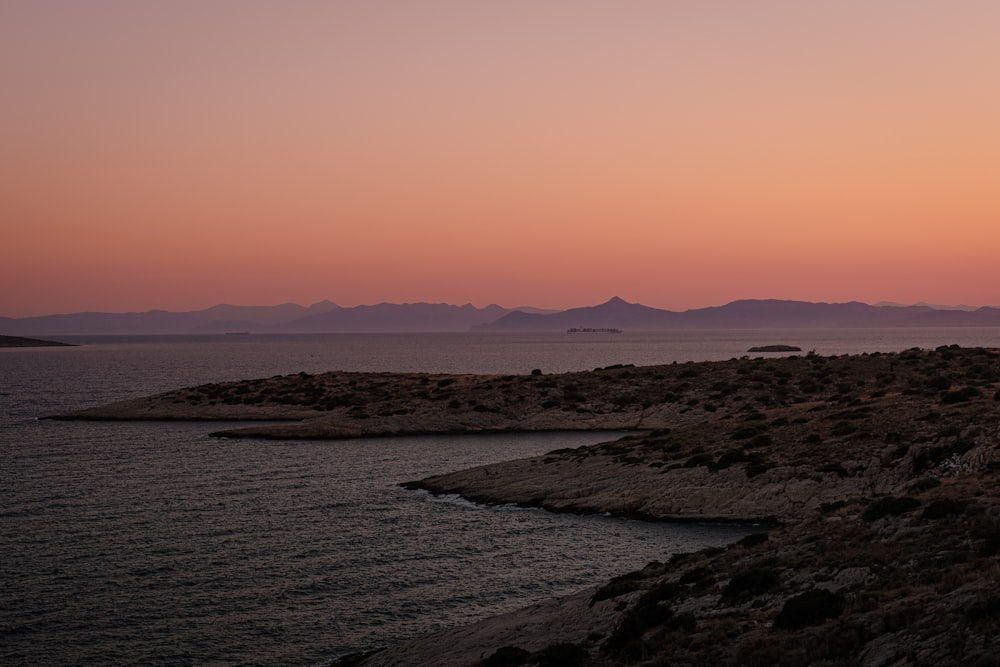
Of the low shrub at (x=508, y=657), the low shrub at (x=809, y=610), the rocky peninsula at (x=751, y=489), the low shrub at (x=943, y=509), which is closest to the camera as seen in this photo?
the rocky peninsula at (x=751, y=489)

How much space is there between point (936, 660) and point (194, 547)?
116 feet

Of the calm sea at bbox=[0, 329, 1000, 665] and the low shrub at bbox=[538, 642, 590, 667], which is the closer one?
the low shrub at bbox=[538, 642, 590, 667]

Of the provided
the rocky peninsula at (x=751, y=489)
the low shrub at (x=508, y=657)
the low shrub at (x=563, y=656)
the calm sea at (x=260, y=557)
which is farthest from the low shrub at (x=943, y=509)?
the calm sea at (x=260, y=557)

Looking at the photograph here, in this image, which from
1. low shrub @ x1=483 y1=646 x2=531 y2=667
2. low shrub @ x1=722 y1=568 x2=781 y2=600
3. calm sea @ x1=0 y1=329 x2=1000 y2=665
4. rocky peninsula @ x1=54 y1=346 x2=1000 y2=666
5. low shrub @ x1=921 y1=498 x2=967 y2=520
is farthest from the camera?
calm sea @ x1=0 y1=329 x2=1000 y2=665

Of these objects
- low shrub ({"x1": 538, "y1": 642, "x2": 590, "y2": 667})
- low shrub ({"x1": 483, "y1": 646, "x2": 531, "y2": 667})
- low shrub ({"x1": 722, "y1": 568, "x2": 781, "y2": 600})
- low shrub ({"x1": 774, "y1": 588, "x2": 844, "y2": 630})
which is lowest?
low shrub ({"x1": 483, "y1": 646, "x2": 531, "y2": 667})

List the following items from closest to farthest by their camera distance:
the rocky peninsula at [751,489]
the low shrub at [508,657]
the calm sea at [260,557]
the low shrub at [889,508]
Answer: the rocky peninsula at [751,489], the low shrub at [508,657], the low shrub at [889,508], the calm sea at [260,557]

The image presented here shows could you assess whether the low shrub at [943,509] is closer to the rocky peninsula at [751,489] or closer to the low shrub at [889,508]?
the rocky peninsula at [751,489]

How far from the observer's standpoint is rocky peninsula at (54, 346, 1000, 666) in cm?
2147

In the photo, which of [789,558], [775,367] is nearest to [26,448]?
[789,558]

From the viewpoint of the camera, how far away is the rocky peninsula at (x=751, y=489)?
2147cm

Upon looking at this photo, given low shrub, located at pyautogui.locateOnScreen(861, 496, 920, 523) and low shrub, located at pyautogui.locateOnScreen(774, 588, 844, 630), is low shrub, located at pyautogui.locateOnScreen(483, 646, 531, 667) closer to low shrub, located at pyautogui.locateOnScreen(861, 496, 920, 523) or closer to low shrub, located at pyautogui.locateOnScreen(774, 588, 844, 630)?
low shrub, located at pyautogui.locateOnScreen(774, 588, 844, 630)

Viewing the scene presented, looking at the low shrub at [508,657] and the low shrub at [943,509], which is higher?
the low shrub at [943,509]

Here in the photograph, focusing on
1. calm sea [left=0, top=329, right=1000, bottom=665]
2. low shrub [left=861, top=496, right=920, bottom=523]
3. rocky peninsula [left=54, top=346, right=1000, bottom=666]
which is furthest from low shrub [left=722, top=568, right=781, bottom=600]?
calm sea [left=0, top=329, right=1000, bottom=665]

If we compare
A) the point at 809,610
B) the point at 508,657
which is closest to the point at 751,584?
the point at 809,610
